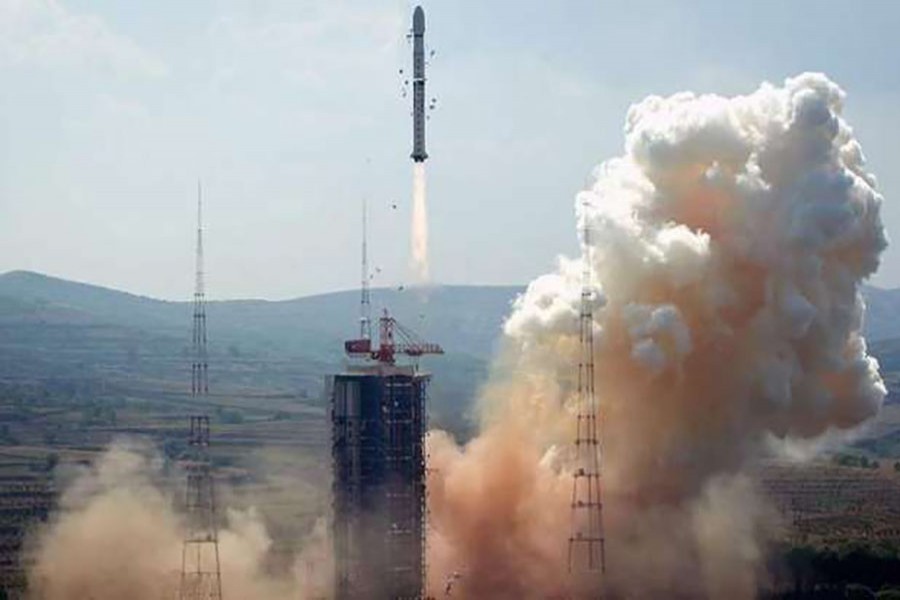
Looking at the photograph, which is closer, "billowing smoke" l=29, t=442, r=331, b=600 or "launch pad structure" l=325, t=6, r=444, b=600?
"launch pad structure" l=325, t=6, r=444, b=600

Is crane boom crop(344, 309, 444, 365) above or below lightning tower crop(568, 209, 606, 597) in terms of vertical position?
above

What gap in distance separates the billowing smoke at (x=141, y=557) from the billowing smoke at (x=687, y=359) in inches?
266

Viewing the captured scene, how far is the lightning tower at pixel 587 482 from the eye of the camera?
5831 cm

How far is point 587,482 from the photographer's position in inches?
2297

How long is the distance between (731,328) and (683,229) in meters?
4.21

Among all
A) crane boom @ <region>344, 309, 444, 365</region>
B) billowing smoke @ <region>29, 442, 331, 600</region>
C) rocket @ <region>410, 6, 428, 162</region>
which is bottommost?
billowing smoke @ <region>29, 442, 331, 600</region>

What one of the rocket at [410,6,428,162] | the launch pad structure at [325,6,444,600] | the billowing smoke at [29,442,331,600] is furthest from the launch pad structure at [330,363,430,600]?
the rocket at [410,6,428,162]

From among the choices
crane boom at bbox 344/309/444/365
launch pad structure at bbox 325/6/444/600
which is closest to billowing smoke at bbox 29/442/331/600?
launch pad structure at bbox 325/6/444/600

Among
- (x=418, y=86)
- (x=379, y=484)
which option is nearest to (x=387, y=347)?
(x=379, y=484)

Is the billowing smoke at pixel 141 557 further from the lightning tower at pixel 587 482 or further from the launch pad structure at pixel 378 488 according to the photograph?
the lightning tower at pixel 587 482

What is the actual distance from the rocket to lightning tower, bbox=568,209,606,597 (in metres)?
7.25

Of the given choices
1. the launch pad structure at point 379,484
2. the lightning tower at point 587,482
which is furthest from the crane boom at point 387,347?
the lightning tower at point 587,482

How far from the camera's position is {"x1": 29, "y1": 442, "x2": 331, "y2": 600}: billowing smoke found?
202 ft

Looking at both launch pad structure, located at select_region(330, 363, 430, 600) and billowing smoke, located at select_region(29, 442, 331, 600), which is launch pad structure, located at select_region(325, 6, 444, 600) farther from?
billowing smoke, located at select_region(29, 442, 331, 600)
